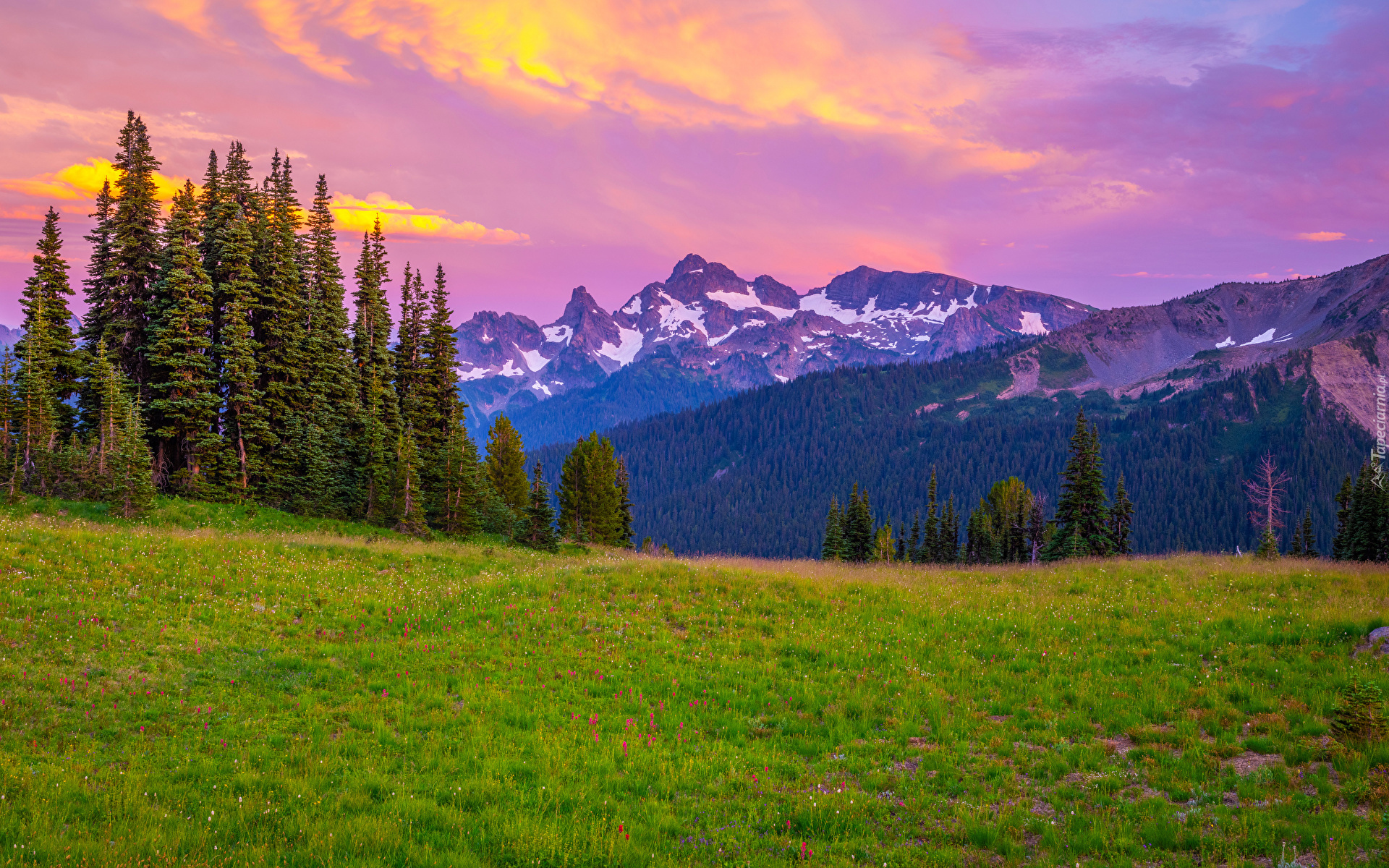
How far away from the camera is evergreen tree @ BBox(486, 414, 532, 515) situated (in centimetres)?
6250

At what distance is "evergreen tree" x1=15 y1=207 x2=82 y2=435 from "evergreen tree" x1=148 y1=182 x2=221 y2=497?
3.94m

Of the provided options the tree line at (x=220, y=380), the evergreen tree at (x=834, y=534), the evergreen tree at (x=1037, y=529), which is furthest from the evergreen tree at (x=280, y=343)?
the evergreen tree at (x=1037, y=529)

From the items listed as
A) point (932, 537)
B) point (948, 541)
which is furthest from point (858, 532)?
point (932, 537)

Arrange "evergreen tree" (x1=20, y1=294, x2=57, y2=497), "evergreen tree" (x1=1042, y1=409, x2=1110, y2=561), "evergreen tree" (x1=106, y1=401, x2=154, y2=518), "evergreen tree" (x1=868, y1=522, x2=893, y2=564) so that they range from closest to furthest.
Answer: "evergreen tree" (x1=106, y1=401, x2=154, y2=518) < "evergreen tree" (x1=20, y1=294, x2=57, y2=497) < "evergreen tree" (x1=1042, y1=409, x2=1110, y2=561) < "evergreen tree" (x1=868, y1=522, x2=893, y2=564)

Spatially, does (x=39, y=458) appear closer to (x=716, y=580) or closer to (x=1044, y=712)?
(x=716, y=580)

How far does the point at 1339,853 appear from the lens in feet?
25.0

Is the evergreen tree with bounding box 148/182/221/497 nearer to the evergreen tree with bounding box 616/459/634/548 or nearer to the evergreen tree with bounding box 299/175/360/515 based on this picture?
the evergreen tree with bounding box 299/175/360/515

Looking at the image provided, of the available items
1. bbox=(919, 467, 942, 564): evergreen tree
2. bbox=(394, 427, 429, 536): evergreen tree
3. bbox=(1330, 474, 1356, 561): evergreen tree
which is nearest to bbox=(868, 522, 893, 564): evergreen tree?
bbox=(919, 467, 942, 564): evergreen tree

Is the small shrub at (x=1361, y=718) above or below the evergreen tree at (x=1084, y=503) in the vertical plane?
below

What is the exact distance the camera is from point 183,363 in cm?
3709

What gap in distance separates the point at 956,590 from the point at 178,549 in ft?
79.1

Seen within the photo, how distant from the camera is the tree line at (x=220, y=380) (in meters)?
34.2

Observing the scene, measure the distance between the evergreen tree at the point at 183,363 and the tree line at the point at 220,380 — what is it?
0.37ft

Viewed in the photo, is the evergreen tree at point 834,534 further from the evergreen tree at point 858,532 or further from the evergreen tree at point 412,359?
the evergreen tree at point 412,359
